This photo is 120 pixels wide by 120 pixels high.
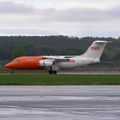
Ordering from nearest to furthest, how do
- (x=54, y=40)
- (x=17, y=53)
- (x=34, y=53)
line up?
(x=17, y=53) → (x=34, y=53) → (x=54, y=40)

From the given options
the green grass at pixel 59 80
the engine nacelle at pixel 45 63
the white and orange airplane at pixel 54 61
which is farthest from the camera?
the white and orange airplane at pixel 54 61

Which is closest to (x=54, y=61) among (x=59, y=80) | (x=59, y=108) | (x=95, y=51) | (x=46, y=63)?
(x=46, y=63)

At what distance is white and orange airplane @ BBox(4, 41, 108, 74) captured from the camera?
87750 mm

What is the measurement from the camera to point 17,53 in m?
135

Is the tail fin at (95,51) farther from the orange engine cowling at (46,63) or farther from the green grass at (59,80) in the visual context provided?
the green grass at (59,80)

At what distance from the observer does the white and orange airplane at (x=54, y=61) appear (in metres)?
87.8

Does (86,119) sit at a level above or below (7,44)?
→ above

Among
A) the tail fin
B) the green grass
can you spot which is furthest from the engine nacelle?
the green grass

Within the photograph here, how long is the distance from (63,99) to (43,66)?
63955 millimetres

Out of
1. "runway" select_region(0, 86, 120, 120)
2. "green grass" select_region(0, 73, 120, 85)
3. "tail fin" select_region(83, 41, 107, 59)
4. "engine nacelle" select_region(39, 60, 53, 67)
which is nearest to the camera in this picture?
"runway" select_region(0, 86, 120, 120)

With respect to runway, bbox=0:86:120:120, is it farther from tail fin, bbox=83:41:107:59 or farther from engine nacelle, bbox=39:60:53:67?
tail fin, bbox=83:41:107:59

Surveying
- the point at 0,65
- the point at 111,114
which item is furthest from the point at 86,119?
the point at 0,65

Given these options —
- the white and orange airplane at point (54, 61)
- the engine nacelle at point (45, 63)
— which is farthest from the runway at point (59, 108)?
the white and orange airplane at point (54, 61)

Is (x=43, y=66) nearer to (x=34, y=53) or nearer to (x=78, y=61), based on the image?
(x=78, y=61)
